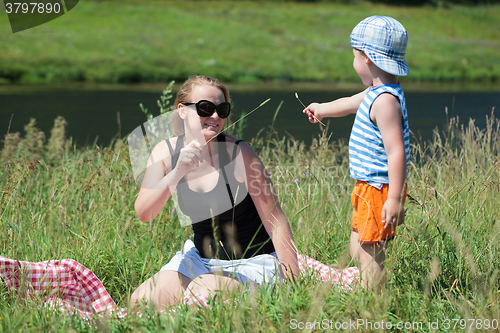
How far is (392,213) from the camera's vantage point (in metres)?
1.84

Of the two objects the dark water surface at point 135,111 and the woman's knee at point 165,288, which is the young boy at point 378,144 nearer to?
the woman's knee at point 165,288

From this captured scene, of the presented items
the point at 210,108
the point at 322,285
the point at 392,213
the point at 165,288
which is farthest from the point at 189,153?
the point at 392,213

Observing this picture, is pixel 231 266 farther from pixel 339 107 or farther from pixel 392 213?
pixel 339 107

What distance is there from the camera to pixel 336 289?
179 centimetres

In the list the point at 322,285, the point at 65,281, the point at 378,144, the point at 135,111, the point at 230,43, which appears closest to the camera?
the point at 322,285

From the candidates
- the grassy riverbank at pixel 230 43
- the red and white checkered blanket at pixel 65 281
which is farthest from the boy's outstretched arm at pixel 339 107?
the grassy riverbank at pixel 230 43

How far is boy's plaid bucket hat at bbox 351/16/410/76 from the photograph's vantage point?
6.37 ft

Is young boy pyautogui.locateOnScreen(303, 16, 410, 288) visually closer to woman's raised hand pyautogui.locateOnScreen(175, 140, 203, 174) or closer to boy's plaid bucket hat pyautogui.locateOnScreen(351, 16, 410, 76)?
boy's plaid bucket hat pyautogui.locateOnScreen(351, 16, 410, 76)

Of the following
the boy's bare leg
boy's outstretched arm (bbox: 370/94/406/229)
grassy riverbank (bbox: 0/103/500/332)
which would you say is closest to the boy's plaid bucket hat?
boy's outstretched arm (bbox: 370/94/406/229)

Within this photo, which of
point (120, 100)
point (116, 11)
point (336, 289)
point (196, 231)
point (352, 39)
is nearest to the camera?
point (336, 289)

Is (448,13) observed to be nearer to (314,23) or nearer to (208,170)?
(314,23)

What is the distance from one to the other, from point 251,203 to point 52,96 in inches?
585

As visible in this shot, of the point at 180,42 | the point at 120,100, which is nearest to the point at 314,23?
the point at 180,42

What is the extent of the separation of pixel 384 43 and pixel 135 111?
35.9ft
